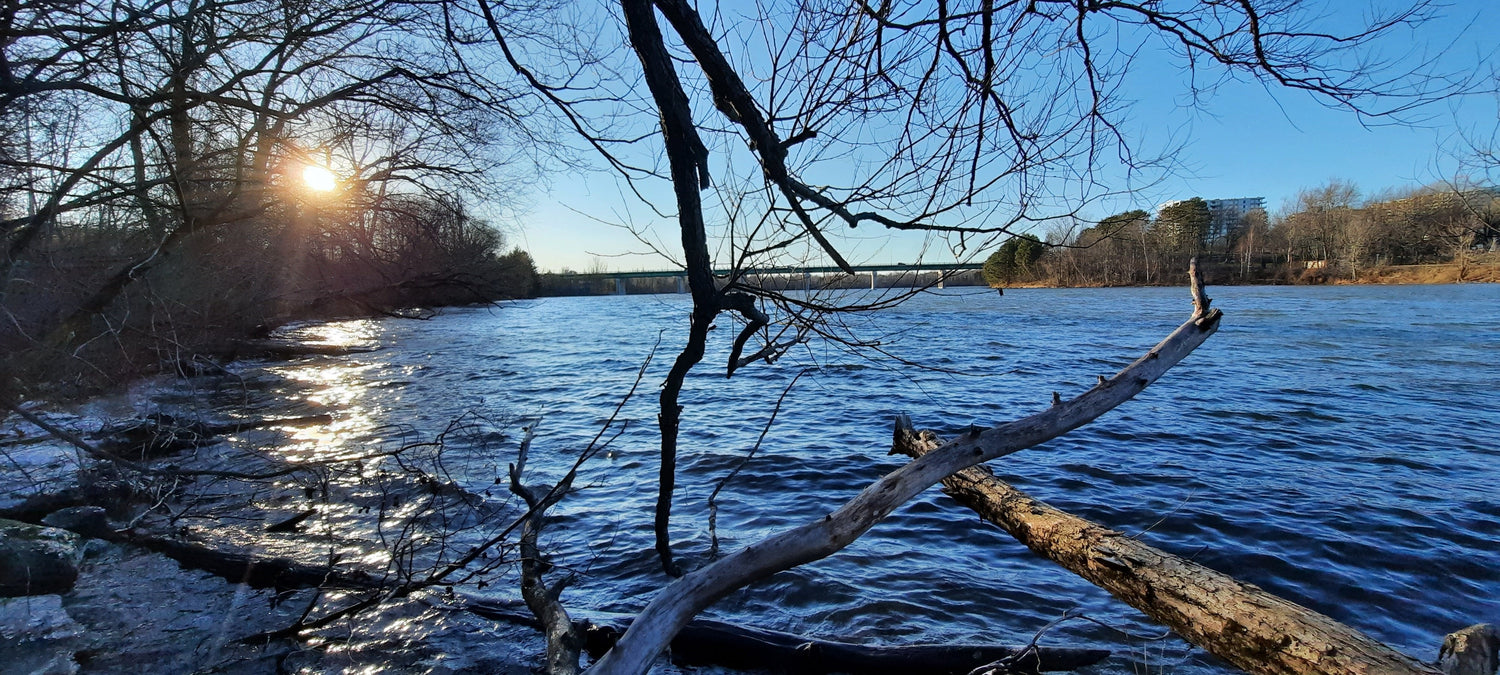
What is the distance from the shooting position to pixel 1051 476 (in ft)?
24.5

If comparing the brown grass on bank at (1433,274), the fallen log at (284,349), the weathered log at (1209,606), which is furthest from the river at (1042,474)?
the brown grass on bank at (1433,274)

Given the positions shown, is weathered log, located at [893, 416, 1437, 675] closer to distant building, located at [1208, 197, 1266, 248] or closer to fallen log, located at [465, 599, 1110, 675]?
fallen log, located at [465, 599, 1110, 675]

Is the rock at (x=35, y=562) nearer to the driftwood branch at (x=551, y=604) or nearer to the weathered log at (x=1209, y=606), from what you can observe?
the driftwood branch at (x=551, y=604)

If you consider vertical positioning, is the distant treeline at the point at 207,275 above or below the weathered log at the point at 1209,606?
above

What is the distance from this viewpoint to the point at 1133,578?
3752 mm

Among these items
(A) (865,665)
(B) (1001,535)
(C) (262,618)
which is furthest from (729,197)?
(B) (1001,535)

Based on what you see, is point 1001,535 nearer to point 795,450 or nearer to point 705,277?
point 795,450

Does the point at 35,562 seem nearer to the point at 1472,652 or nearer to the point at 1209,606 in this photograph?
the point at 1209,606

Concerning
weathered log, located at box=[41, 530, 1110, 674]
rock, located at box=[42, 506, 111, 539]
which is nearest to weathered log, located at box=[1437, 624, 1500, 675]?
weathered log, located at box=[41, 530, 1110, 674]

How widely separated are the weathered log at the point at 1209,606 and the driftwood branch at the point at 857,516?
2.73 feet

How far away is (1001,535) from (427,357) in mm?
19783

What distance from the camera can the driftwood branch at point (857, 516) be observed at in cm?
256

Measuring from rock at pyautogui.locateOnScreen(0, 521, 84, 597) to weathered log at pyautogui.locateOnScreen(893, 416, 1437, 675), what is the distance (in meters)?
6.11

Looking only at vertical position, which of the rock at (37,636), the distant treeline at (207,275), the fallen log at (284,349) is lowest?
the rock at (37,636)
